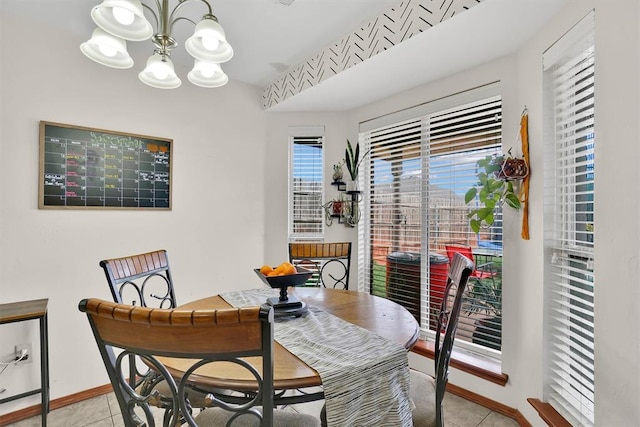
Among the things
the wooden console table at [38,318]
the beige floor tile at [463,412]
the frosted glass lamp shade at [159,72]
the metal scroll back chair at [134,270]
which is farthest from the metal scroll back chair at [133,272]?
the beige floor tile at [463,412]

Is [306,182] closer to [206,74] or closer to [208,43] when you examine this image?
[206,74]

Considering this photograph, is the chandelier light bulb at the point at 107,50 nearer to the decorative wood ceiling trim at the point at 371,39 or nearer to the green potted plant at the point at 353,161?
the decorative wood ceiling trim at the point at 371,39

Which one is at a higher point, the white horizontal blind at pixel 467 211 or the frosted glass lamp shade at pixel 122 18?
the frosted glass lamp shade at pixel 122 18

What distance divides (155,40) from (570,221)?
2.26 meters

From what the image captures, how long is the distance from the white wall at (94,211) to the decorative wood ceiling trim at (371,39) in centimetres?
70

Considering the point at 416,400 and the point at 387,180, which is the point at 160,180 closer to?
the point at 387,180

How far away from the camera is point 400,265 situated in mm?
2836

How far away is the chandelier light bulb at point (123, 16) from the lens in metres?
1.23

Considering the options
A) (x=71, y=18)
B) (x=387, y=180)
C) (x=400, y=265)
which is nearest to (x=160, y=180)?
(x=71, y=18)

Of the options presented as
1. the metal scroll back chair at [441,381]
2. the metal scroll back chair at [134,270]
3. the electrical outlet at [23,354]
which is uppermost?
the metal scroll back chair at [134,270]

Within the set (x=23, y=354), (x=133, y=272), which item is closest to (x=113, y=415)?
(x=23, y=354)

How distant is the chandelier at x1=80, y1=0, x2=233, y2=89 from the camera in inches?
48.4

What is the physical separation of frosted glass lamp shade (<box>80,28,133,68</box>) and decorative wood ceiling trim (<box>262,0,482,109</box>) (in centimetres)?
140

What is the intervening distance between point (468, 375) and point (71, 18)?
12.0ft
